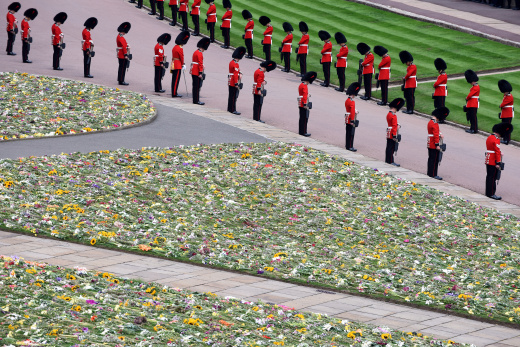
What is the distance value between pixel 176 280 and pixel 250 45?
805 inches

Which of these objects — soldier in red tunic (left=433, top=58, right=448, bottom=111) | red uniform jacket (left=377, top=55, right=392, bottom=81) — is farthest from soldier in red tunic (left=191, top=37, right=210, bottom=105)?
soldier in red tunic (left=433, top=58, right=448, bottom=111)

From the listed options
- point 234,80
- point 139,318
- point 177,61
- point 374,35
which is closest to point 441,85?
point 234,80

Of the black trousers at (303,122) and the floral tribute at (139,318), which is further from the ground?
the black trousers at (303,122)

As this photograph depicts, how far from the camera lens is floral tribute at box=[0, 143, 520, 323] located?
39.4 feet

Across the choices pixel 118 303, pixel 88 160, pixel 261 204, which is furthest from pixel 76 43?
pixel 118 303

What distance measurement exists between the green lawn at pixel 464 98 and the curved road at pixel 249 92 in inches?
39.6

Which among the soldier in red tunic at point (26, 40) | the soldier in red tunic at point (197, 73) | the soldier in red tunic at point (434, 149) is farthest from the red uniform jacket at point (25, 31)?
the soldier in red tunic at point (434, 149)

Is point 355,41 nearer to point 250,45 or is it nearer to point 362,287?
point 250,45

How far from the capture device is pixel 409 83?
82.5 feet

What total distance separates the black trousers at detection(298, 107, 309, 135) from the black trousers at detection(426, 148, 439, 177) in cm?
371

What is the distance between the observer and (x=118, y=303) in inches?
369

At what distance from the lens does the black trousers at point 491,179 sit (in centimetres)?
1769

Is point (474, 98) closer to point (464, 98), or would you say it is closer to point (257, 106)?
point (464, 98)

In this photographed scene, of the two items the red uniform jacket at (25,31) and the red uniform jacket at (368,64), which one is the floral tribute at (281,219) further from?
the red uniform jacket at (25,31)
